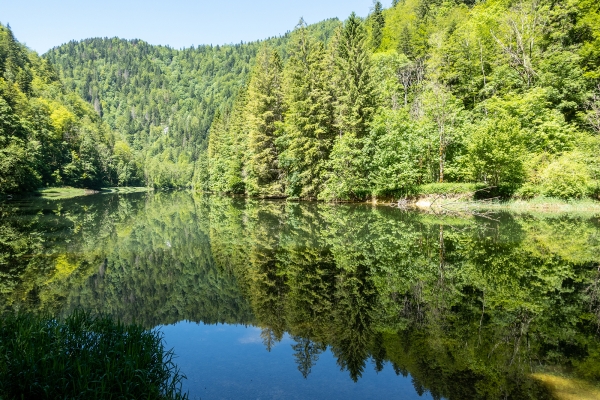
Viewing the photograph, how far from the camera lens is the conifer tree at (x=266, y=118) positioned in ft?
140

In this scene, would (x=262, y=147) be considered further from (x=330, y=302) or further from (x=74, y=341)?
(x=74, y=341)

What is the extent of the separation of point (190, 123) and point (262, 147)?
155 m

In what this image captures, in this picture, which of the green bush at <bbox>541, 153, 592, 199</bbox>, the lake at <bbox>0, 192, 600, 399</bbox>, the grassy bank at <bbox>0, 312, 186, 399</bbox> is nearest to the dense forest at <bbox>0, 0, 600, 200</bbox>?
the green bush at <bbox>541, 153, 592, 199</bbox>

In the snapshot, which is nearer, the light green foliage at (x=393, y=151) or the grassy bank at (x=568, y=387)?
the grassy bank at (x=568, y=387)

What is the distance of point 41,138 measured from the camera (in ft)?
196

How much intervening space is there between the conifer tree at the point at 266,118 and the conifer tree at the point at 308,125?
3312 mm

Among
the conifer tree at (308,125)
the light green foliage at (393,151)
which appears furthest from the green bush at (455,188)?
the conifer tree at (308,125)

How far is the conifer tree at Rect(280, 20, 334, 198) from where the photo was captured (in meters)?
35.7

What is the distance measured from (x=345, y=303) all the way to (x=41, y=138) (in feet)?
227

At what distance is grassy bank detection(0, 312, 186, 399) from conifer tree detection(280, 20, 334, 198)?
30.9m

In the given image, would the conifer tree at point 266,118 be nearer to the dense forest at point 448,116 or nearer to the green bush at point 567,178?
the dense forest at point 448,116

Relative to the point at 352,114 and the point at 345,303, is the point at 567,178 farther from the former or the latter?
the point at 345,303

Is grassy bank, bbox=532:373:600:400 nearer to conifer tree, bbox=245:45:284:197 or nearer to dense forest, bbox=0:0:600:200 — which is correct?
dense forest, bbox=0:0:600:200

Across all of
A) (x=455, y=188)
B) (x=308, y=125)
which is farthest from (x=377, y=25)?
(x=455, y=188)
